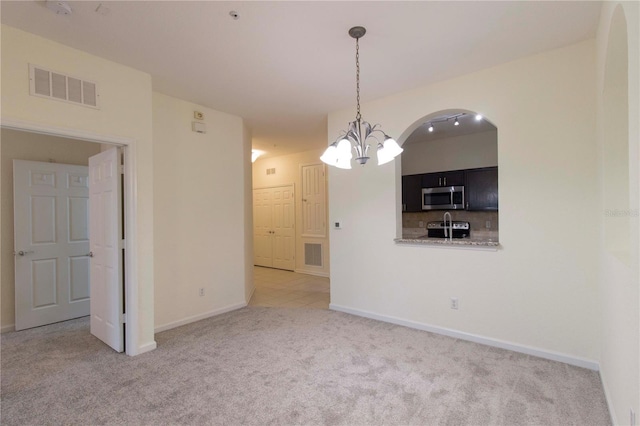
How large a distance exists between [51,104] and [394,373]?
12.0ft

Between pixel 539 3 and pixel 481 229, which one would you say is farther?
pixel 481 229

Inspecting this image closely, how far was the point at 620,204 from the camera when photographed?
214cm

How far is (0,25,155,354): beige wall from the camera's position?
2.35 meters

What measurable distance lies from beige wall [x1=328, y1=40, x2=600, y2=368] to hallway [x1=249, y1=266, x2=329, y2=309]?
1.51 m

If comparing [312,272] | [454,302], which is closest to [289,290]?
[312,272]

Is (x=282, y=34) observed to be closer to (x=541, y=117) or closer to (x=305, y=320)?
(x=541, y=117)

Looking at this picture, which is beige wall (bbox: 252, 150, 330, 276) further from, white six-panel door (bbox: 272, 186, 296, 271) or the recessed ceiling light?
the recessed ceiling light

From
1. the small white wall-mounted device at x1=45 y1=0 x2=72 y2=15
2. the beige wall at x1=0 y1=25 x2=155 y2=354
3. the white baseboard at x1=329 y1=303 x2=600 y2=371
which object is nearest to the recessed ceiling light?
the small white wall-mounted device at x1=45 y1=0 x2=72 y2=15

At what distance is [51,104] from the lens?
2518 millimetres

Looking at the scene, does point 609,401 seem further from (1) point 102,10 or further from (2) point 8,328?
(2) point 8,328

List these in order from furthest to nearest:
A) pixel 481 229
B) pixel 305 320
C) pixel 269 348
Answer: pixel 481 229
pixel 305 320
pixel 269 348

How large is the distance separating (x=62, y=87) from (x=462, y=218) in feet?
19.2

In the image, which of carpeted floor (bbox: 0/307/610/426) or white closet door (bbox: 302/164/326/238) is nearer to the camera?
carpeted floor (bbox: 0/307/610/426)

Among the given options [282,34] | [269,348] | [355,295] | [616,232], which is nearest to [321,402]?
[269,348]
